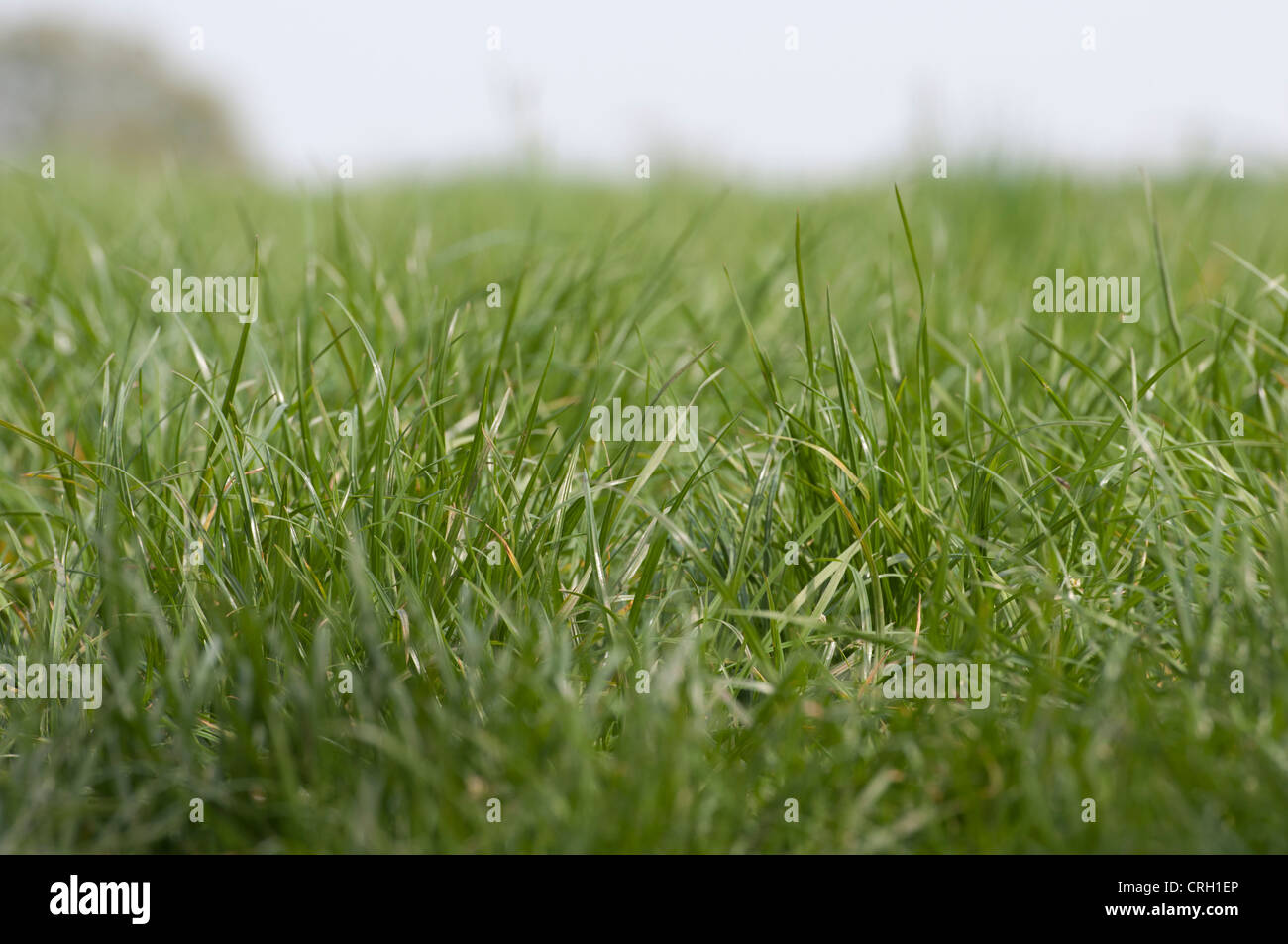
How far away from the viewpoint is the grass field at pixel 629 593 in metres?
1.42

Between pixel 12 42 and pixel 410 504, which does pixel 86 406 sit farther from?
pixel 12 42

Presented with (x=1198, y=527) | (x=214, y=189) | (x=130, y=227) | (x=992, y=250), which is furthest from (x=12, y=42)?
(x=1198, y=527)

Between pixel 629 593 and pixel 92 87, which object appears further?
pixel 92 87

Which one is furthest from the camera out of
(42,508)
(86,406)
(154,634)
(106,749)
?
(86,406)

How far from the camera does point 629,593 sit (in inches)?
75.2

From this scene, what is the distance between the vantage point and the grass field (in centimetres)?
142

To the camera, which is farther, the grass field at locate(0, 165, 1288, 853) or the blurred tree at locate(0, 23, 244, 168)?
the blurred tree at locate(0, 23, 244, 168)

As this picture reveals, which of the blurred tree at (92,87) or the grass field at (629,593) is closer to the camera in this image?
the grass field at (629,593)

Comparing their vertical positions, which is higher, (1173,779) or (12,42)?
(12,42)

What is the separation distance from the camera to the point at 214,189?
6.39m

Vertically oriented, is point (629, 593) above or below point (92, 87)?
below

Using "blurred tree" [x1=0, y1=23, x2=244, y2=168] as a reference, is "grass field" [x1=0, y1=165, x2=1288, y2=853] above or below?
below

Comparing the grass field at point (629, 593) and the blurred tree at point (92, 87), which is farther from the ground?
the blurred tree at point (92, 87)

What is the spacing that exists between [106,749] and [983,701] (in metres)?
1.38
